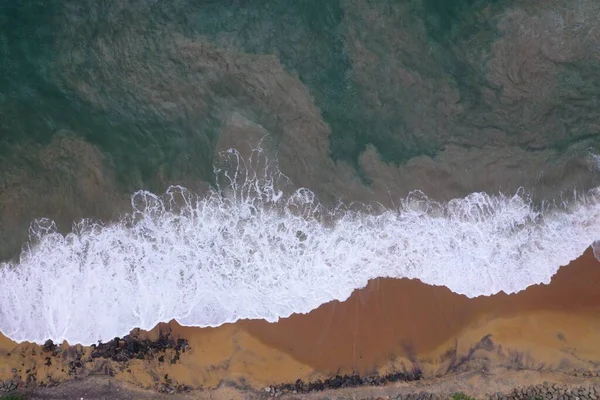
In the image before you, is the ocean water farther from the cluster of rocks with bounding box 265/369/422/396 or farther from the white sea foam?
the cluster of rocks with bounding box 265/369/422/396

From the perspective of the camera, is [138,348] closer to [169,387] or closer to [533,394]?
[169,387]

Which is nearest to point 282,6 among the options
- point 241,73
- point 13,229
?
point 241,73

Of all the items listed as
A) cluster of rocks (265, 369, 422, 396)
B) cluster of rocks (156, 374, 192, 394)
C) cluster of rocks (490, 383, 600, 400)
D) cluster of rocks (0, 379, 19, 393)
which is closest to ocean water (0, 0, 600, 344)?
cluster of rocks (0, 379, 19, 393)

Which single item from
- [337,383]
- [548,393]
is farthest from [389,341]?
[548,393]

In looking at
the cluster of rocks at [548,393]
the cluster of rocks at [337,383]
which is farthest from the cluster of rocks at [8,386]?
the cluster of rocks at [548,393]

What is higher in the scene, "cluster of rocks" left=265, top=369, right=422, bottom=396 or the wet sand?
the wet sand

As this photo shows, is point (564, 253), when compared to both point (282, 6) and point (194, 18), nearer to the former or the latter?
point (282, 6)
